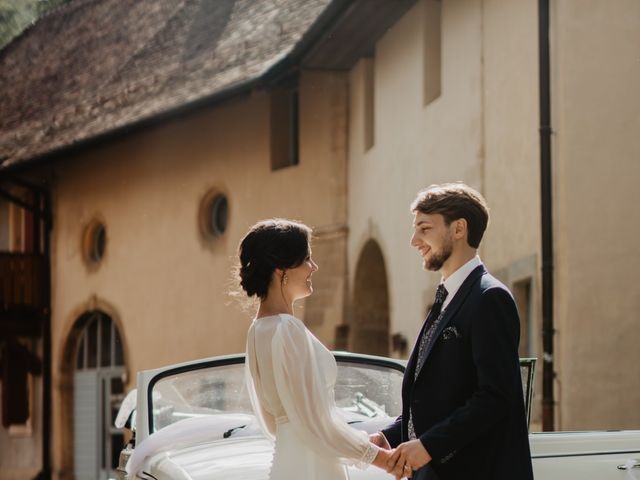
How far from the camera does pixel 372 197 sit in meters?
20.0

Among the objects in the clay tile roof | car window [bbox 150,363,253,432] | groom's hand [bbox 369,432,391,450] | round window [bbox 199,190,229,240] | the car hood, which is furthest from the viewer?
round window [bbox 199,190,229,240]

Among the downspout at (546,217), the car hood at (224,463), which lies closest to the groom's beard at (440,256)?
the car hood at (224,463)

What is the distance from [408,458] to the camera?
4652 millimetres

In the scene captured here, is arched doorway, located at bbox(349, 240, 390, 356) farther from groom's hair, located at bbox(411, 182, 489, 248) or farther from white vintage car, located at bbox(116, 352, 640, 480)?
groom's hair, located at bbox(411, 182, 489, 248)

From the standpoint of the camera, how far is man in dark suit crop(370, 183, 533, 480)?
453 centimetres

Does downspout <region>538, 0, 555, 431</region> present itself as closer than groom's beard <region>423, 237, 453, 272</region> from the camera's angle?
No

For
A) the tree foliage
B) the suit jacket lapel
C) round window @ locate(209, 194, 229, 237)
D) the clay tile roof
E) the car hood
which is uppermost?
the tree foliage

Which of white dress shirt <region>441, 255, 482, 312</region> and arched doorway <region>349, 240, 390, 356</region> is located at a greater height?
white dress shirt <region>441, 255, 482, 312</region>

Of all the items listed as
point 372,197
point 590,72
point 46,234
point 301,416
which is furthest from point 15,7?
point 301,416

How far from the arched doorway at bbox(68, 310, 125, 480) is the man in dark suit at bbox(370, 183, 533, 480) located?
852 inches

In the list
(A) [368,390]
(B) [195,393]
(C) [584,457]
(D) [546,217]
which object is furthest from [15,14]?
(C) [584,457]

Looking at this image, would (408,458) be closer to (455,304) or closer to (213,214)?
(455,304)

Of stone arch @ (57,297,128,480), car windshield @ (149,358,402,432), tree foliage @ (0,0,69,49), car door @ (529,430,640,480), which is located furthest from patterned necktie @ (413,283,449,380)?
tree foliage @ (0,0,69,49)

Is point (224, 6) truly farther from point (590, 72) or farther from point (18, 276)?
point (590, 72)
